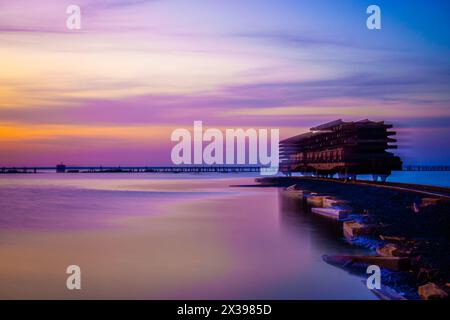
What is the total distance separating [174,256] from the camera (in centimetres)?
2317

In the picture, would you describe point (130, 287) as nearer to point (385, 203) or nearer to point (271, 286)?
point (271, 286)

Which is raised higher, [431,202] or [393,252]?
[431,202]

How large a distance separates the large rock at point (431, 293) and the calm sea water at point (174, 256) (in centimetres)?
247

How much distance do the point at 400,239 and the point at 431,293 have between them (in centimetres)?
942

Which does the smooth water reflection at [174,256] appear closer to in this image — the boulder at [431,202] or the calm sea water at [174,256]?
the calm sea water at [174,256]

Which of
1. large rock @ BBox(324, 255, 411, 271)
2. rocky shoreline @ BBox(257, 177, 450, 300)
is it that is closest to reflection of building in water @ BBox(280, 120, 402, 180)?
rocky shoreline @ BBox(257, 177, 450, 300)

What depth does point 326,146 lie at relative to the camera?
92688mm

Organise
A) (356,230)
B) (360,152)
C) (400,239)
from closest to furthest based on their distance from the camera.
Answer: (400,239) → (356,230) → (360,152)

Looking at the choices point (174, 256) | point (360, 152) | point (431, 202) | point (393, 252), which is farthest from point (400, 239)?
point (360, 152)

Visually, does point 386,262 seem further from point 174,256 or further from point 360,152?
point 360,152

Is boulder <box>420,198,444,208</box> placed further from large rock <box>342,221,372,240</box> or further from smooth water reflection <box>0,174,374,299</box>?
smooth water reflection <box>0,174,374,299</box>

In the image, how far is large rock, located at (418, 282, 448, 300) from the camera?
1232cm

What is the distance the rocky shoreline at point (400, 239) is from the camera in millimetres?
14703
